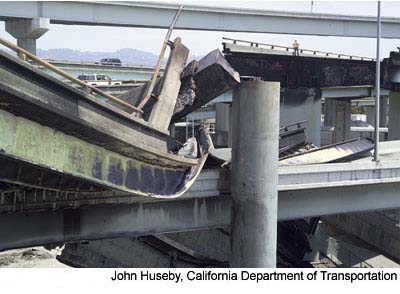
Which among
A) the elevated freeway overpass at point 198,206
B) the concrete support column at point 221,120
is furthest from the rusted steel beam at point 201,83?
the concrete support column at point 221,120

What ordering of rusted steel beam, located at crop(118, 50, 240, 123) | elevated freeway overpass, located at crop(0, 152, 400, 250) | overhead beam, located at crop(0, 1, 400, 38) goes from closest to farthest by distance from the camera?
elevated freeway overpass, located at crop(0, 152, 400, 250), rusted steel beam, located at crop(118, 50, 240, 123), overhead beam, located at crop(0, 1, 400, 38)

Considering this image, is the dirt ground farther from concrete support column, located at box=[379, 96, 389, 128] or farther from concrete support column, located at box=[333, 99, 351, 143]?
concrete support column, located at box=[379, 96, 389, 128]

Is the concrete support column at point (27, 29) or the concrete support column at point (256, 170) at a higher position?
the concrete support column at point (27, 29)

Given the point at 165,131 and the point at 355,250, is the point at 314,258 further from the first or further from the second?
the point at 165,131

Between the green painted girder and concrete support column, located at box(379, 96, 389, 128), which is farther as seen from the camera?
concrete support column, located at box(379, 96, 389, 128)

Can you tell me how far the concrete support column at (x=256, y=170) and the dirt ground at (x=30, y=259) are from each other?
35.7 ft

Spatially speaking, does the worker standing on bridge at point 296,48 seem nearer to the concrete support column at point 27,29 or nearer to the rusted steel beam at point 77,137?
the concrete support column at point 27,29

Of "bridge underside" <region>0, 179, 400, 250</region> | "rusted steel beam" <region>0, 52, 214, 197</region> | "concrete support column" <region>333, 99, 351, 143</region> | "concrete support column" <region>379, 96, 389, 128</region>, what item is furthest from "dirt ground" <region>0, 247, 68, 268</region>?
"concrete support column" <region>379, 96, 389, 128</region>

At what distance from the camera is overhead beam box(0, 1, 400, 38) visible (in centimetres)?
2934

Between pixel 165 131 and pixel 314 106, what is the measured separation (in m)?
21.6

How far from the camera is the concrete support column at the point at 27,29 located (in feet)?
94.6

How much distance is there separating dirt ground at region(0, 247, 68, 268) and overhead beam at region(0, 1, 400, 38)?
14.7 meters

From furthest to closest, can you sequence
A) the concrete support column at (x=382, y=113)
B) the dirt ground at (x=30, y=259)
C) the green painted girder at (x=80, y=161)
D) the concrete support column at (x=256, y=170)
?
the concrete support column at (x=382, y=113), the dirt ground at (x=30, y=259), the concrete support column at (x=256, y=170), the green painted girder at (x=80, y=161)

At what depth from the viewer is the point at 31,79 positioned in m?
6.50
